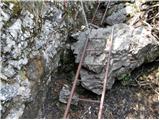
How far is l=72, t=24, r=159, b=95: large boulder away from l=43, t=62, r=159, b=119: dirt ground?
0.20 m

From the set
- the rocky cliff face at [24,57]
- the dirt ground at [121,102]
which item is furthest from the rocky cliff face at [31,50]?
the dirt ground at [121,102]

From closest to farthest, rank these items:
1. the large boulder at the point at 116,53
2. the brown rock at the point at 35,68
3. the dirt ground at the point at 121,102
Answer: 1. the brown rock at the point at 35,68
2. the dirt ground at the point at 121,102
3. the large boulder at the point at 116,53

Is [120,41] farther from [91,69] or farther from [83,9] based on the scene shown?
[83,9]

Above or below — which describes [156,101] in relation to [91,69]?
below

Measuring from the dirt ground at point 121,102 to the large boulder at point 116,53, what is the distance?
197 mm

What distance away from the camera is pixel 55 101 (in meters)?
4.38

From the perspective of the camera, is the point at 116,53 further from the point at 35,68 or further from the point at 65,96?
the point at 35,68

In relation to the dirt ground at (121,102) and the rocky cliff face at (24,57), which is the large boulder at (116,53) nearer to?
the dirt ground at (121,102)

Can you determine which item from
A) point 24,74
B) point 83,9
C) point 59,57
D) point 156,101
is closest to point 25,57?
point 24,74

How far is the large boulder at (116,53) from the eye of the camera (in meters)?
4.60

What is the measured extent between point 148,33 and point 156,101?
117cm

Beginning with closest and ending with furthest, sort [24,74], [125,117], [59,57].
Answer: [24,74] → [125,117] → [59,57]

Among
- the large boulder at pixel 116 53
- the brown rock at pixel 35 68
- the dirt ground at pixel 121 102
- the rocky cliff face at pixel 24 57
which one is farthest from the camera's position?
the large boulder at pixel 116 53

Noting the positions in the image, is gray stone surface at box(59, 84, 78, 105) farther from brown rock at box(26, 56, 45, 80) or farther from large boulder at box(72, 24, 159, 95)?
brown rock at box(26, 56, 45, 80)
